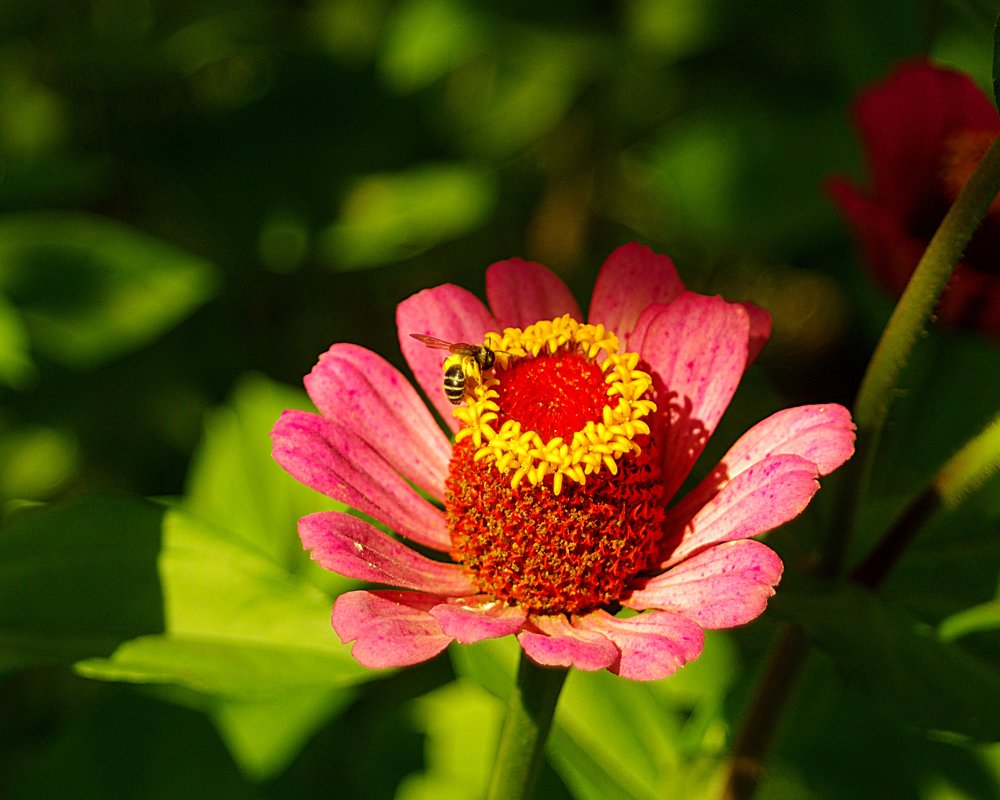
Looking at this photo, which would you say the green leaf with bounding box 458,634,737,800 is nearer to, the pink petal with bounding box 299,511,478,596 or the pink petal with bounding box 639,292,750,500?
the pink petal with bounding box 299,511,478,596

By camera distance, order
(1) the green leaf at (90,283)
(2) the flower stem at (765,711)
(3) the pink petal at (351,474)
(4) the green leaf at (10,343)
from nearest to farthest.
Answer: (3) the pink petal at (351,474) < (2) the flower stem at (765,711) < (4) the green leaf at (10,343) < (1) the green leaf at (90,283)

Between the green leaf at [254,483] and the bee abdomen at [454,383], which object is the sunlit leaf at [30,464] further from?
the bee abdomen at [454,383]

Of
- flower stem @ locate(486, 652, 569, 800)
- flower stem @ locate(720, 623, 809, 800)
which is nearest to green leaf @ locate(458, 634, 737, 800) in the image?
flower stem @ locate(720, 623, 809, 800)

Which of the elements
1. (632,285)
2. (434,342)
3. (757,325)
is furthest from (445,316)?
(757,325)

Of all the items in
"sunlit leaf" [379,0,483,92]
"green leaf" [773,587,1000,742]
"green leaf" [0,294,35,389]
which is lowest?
"green leaf" [0,294,35,389]

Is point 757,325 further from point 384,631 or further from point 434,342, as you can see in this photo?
point 384,631

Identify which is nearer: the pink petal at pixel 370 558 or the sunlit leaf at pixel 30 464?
the pink petal at pixel 370 558

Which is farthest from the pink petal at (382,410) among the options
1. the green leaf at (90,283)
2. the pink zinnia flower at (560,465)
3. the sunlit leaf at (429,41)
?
the sunlit leaf at (429,41)
